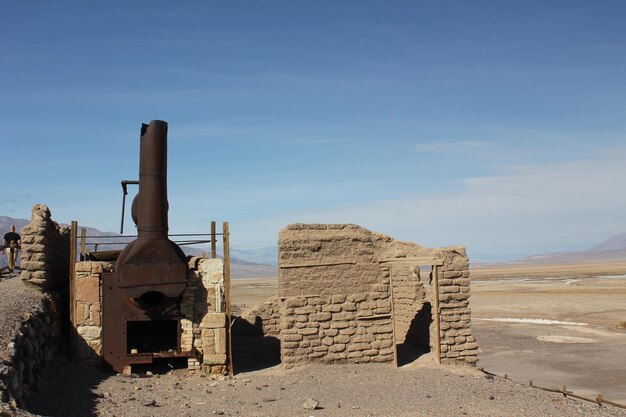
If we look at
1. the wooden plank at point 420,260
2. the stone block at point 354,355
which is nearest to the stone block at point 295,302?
the stone block at point 354,355

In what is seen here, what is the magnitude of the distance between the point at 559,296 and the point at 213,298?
109ft

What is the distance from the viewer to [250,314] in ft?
62.5

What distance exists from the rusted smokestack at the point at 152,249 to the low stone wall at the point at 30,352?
5.35 ft

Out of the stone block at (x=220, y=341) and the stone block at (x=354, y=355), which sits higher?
the stone block at (x=220, y=341)

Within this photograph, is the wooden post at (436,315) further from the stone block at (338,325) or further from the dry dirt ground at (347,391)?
the stone block at (338,325)

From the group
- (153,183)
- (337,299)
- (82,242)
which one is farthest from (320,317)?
(82,242)

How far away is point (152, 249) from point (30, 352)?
3.98 m

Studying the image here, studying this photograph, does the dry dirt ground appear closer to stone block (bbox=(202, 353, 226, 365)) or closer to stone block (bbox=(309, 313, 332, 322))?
stone block (bbox=(202, 353, 226, 365))

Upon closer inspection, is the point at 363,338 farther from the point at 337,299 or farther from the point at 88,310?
the point at 88,310

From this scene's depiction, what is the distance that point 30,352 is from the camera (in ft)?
34.1

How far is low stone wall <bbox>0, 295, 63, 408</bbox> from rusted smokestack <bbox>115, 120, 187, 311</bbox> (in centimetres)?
163

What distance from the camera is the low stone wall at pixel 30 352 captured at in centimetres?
832

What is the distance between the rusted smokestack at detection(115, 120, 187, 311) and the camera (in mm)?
13758

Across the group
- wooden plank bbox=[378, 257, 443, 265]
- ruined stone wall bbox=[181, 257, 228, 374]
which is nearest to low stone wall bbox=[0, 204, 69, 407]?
ruined stone wall bbox=[181, 257, 228, 374]
